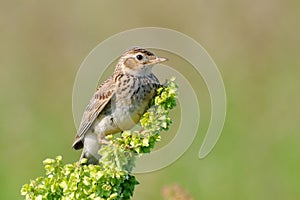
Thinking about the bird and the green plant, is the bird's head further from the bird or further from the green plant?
the green plant

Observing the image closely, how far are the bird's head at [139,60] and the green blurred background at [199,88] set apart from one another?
237cm

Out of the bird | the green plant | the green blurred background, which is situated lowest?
the green plant

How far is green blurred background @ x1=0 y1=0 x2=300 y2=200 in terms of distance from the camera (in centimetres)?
902

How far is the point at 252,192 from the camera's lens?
28.8 feet

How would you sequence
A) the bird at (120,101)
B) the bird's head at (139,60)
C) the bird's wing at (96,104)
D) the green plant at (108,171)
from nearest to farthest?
the green plant at (108,171) < the bird at (120,101) < the bird's head at (139,60) < the bird's wing at (96,104)

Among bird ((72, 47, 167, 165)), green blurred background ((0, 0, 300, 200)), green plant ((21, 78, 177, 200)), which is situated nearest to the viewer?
green plant ((21, 78, 177, 200))

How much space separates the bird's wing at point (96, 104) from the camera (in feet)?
21.6

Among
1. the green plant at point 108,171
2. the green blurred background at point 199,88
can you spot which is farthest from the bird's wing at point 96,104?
the green blurred background at point 199,88

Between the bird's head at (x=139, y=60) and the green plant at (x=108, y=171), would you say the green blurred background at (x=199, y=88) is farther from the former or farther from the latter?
the green plant at (x=108, y=171)

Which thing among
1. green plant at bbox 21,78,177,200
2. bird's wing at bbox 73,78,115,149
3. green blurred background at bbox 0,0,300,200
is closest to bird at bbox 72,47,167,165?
bird's wing at bbox 73,78,115,149

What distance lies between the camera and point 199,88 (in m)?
10.5

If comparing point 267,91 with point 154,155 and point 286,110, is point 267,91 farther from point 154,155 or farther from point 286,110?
point 154,155

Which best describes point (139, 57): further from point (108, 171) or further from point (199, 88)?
point (199, 88)

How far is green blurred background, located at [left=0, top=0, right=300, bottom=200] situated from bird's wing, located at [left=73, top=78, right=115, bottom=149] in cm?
217
